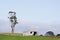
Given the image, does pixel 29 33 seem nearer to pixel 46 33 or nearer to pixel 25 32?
pixel 25 32

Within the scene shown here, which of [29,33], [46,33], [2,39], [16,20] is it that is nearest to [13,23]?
[16,20]

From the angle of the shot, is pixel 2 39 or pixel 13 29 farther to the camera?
pixel 13 29

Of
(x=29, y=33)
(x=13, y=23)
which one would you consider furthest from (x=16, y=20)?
(x=29, y=33)

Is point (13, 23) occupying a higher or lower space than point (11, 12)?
lower

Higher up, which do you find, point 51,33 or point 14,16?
point 14,16

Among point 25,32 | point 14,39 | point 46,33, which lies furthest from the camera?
point 25,32

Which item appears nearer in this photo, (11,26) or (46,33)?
(46,33)

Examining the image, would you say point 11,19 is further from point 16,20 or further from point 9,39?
point 9,39

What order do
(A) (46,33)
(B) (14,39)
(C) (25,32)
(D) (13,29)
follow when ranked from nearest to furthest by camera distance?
(B) (14,39) < (A) (46,33) < (C) (25,32) < (D) (13,29)

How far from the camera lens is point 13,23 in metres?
71.6

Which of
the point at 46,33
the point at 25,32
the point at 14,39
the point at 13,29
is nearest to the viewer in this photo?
the point at 14,39

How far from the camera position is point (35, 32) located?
61812 mm

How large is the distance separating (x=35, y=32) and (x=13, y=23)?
43.2 feet

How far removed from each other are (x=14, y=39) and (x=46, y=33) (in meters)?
21.9
